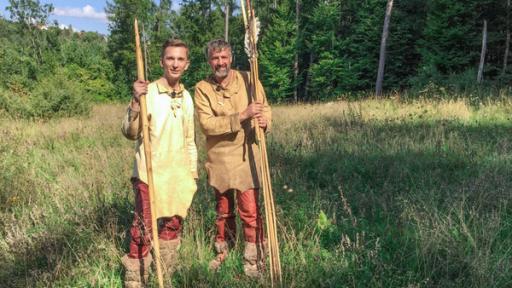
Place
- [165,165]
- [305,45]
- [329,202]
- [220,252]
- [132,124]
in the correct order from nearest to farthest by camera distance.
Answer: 1. [132,124]
2. [165,165]
3. [220,252]
4. [329,202]
5. [305,45]

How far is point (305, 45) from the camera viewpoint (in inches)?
1389

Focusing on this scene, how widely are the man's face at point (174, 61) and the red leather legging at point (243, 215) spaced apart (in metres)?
1.09

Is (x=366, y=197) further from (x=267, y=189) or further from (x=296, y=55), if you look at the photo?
(x=296, y=55)

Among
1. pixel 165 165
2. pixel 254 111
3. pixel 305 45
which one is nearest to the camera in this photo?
pixel 254 111

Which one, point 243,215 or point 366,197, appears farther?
point 366,197

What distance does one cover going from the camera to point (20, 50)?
37562 millimetres

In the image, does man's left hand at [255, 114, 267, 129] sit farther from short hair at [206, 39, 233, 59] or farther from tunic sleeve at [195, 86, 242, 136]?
short hair at [206, 39, 233, 59]

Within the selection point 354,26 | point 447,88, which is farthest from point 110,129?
point 354,26

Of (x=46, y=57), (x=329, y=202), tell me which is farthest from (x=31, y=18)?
(x=329, y=202)

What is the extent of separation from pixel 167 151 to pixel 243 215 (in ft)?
2.77

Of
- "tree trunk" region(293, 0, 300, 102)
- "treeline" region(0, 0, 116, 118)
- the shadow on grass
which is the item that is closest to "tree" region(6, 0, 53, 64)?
"treeline" region(0, 0, 116, 118)

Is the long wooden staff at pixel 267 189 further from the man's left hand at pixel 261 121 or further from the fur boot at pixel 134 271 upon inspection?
the fur boot at pixel 134 271

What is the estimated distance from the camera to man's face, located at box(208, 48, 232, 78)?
290 centimetres

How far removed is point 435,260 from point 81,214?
3.37 m
